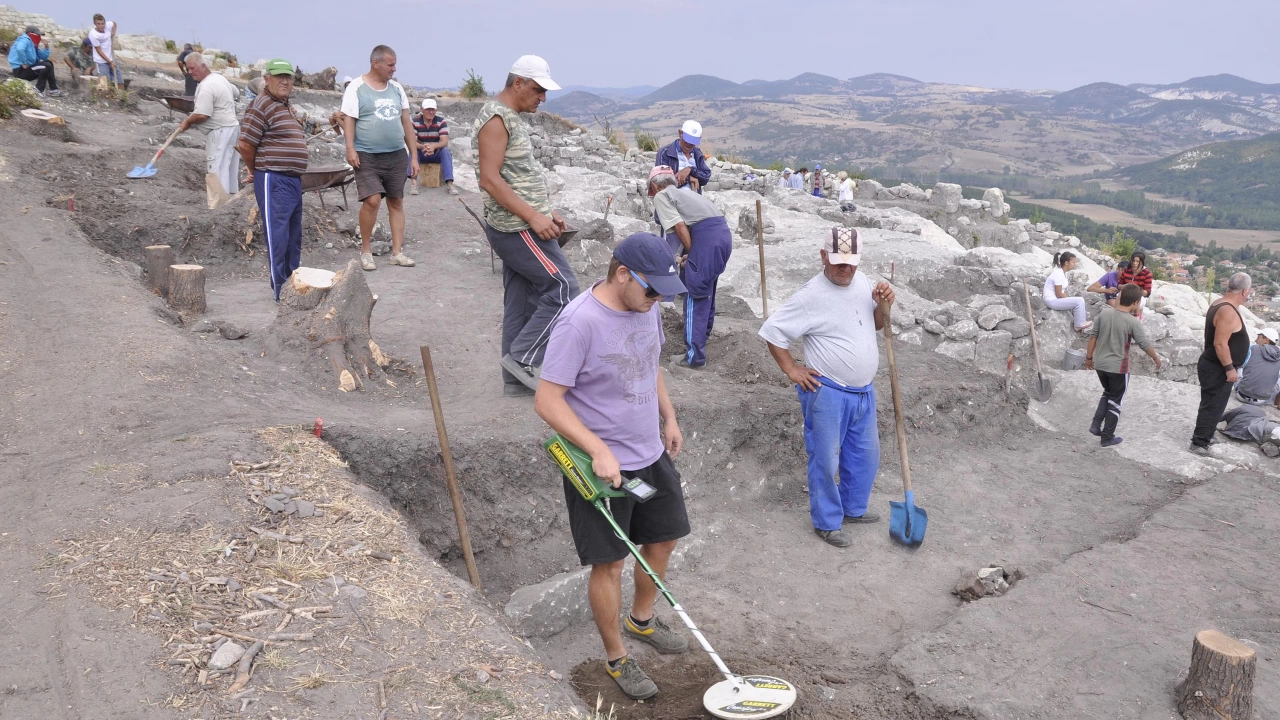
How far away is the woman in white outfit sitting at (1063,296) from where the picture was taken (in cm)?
905

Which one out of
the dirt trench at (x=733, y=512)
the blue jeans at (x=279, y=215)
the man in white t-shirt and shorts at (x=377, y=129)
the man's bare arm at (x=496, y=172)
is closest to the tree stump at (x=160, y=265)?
the blue jeans at (x=279, y=215)

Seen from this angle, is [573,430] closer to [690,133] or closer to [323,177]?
[690,133]

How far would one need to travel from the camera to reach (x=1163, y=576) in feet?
16.7

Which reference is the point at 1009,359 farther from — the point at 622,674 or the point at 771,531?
the point at 622,674

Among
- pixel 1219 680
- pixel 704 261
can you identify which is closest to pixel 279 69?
pixel 704 261

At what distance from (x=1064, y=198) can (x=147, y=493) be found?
9355cm

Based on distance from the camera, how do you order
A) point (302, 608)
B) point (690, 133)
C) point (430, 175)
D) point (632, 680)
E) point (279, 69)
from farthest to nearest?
point (430, 175) → point (690, 133) → point (279, 69) → point (632, 680) → point (302, 608)

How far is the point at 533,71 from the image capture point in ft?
15.5

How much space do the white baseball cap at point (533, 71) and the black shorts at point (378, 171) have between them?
3091mm

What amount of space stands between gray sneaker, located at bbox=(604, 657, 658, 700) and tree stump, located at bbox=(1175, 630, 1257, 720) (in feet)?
7.95

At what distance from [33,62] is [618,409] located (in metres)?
15.8

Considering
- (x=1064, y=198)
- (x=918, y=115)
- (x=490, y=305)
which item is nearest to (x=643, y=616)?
(x=490, y=305)

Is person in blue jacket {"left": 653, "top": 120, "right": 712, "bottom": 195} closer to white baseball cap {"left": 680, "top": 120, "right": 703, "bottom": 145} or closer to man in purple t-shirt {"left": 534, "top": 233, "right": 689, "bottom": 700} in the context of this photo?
white baseball cap {"left": 680, "top": 120, "right": 703, "bottom": 145}

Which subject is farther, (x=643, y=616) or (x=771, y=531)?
(x=771, y=531)
